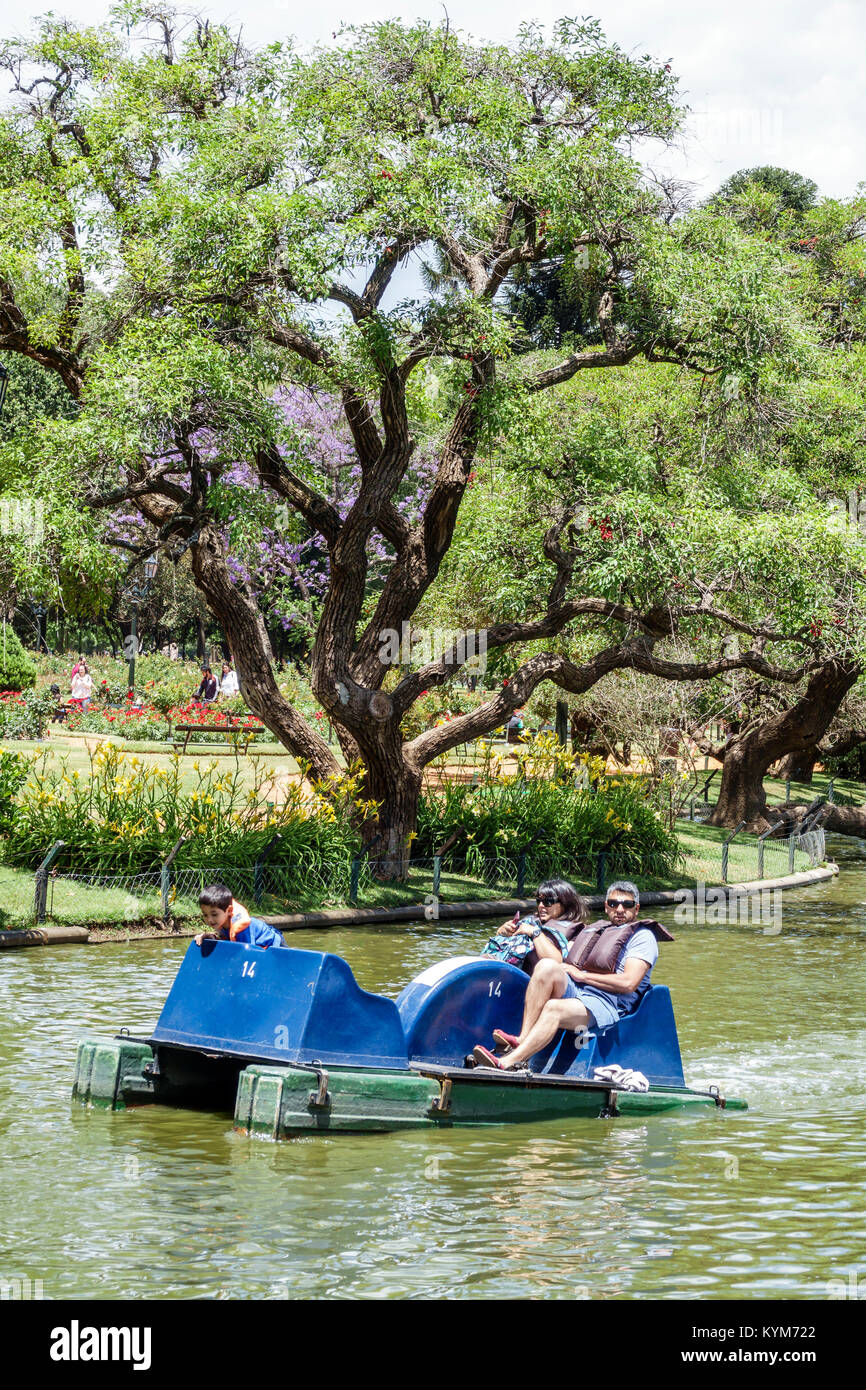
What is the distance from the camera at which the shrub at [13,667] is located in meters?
31.2

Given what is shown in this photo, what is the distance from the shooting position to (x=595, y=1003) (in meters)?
9.40

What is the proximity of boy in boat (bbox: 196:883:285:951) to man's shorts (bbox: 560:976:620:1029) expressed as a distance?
1.82 meters

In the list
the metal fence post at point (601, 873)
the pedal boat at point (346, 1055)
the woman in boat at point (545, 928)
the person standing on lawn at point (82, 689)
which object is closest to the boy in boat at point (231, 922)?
the pedal boat at point (346, 1055)

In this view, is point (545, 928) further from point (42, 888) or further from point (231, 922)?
point (42, 888)

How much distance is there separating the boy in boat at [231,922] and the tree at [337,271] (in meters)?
7.14

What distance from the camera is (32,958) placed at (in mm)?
14047

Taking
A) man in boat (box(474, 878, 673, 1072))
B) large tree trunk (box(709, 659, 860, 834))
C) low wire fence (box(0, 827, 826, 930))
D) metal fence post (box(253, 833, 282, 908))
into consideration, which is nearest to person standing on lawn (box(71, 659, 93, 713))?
large tree trunk (box(709, 659, 860, 834))

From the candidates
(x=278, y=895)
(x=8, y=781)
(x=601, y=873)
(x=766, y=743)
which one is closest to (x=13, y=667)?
(x=601, y=873)

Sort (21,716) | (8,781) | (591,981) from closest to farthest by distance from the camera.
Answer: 1. (591,981)
2. (8,781)
3. (21,716)

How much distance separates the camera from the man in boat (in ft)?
29.9

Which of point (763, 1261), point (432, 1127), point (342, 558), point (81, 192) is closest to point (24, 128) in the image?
point (81, 192)

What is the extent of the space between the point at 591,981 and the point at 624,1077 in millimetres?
630

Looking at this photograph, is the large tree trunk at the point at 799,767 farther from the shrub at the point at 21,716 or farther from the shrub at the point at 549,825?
the shrub at the point at 21,716
